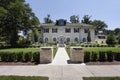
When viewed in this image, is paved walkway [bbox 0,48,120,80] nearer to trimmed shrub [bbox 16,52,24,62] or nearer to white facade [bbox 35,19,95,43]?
trimmed shrub [bbox 16,52,24,62]

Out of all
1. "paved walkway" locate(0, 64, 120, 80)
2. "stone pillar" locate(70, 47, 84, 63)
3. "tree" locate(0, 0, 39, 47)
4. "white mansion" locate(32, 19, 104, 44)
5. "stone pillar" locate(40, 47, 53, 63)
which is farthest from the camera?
"white mansion" locate(32, 19, 104, 44)

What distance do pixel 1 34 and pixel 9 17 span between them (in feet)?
16.6

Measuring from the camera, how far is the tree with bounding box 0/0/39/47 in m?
34.4

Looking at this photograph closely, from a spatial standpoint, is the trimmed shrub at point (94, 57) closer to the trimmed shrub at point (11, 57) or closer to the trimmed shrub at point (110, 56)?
the trimmed shrub at point (110, 56)

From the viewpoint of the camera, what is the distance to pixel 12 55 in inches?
519

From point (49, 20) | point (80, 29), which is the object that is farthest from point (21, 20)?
point (49, 20)

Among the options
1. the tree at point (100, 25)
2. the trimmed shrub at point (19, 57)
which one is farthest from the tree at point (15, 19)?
the tree at point (100, 25)

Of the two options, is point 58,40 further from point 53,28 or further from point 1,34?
point 1,34

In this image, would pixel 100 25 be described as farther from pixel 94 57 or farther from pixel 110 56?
pixel 94 57

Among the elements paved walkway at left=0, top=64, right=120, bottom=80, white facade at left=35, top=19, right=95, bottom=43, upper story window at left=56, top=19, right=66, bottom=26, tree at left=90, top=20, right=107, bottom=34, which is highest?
tree at left=90, top=20, right=107, bottom=34

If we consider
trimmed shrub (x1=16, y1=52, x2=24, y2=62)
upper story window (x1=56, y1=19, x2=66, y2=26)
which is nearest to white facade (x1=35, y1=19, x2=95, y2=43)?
upper story window (x1=56, y1=19, x2=66, y2=26)

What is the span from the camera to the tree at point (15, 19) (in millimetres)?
34359

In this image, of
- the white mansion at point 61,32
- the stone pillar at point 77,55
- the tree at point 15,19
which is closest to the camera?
the stone pillar at point 77,55

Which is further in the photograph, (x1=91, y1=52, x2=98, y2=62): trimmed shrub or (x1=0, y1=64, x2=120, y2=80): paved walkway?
(x1=91, y1=52, x2=98, y2=62): trimmed shrub
